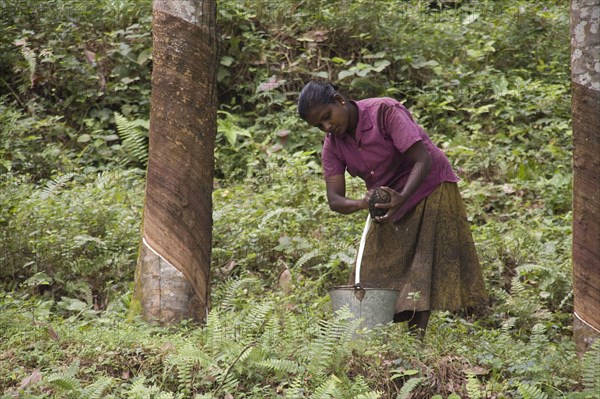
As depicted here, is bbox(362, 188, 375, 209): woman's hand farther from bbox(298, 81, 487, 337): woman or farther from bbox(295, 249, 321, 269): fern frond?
bbox(295, 249, 321, 269): fern frond

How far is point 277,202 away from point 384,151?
3310 millimetres

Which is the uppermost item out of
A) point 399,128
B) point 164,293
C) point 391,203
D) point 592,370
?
point 399,128

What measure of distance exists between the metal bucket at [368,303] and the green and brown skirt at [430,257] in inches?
12.8

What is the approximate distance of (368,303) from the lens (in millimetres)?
4750

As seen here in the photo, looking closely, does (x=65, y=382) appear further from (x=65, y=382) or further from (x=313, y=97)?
(x=313, y=97)

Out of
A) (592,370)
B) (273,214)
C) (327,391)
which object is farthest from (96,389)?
(273,214)

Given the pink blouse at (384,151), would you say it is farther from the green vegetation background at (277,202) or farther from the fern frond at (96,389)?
the fern frond at (96,389)

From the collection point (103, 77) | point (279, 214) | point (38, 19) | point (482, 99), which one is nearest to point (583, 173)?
point (279, 214)

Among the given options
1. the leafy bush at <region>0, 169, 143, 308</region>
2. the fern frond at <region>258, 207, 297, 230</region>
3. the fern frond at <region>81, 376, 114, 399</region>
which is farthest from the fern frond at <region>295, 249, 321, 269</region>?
the fern frond at <region>81, 376, 114, 399</region>

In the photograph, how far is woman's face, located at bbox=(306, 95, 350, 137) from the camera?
195 inches

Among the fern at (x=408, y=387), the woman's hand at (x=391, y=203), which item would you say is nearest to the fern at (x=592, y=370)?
the fern at (x=408, y=387)

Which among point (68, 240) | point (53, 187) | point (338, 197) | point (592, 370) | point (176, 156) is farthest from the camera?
point (53, 187)

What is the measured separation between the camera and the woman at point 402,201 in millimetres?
4996

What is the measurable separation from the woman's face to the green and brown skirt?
2.44ft
